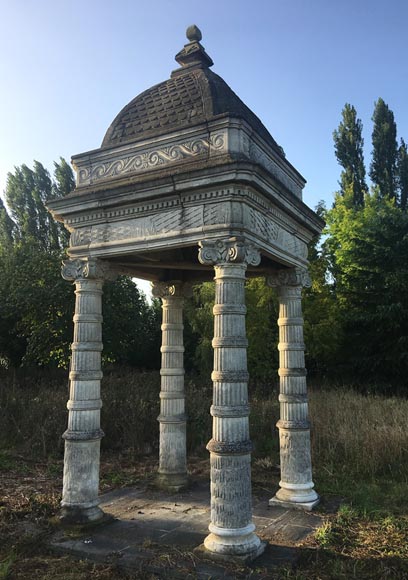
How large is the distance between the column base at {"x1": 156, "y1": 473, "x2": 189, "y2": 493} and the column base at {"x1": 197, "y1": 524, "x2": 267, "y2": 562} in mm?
2715

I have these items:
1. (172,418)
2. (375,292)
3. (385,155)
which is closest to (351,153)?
(385,155)

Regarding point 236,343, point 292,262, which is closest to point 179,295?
point 292,262

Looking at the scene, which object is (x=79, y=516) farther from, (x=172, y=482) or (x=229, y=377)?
(x=229, y=377)

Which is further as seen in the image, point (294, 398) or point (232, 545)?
point (294, 398)

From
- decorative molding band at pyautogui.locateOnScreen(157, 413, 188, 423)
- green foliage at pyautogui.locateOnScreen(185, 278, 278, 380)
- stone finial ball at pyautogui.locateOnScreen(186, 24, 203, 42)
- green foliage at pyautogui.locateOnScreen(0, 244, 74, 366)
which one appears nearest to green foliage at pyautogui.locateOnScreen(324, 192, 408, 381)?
green foliage at pyautogui.locateOnScreen(185, 278, 278, 380)

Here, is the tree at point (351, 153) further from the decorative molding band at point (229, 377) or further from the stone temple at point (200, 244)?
the decorative molding band at point (229, 377)

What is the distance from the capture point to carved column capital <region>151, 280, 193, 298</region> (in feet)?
28.3

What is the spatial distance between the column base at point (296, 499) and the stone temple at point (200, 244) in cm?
2


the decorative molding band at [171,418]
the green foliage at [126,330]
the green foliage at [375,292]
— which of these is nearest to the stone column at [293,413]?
the decorative molding band at [171,418]

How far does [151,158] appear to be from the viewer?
661 centimetres

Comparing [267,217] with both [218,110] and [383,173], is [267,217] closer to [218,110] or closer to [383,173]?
[218,110]

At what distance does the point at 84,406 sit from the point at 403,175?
22.6 metres

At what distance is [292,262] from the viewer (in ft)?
23.6

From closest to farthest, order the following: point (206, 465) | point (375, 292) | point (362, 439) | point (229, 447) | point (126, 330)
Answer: point (229, 447), point (362, 439), point (206, 465), point (375, 292), point (126, 330)
